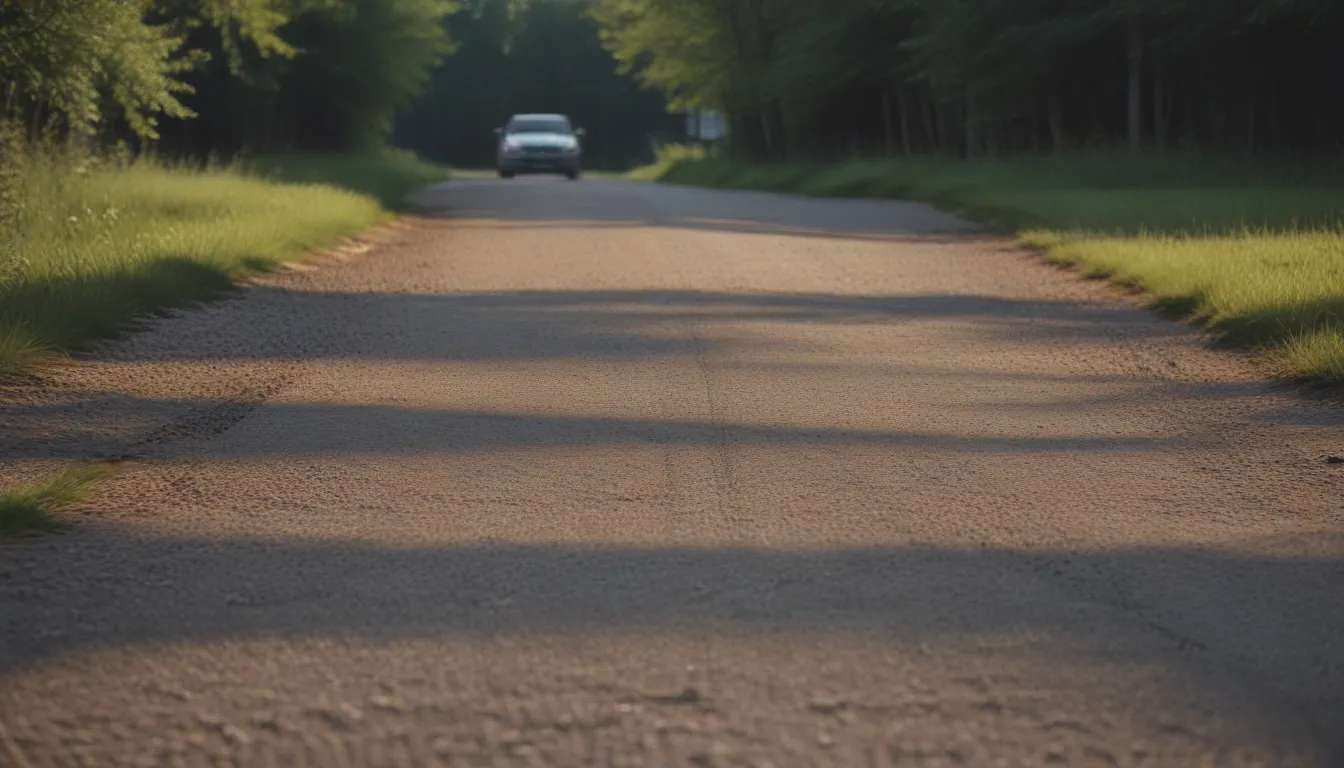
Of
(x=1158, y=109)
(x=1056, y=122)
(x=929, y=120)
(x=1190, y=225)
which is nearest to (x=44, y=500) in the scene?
(x=1190, y=225)

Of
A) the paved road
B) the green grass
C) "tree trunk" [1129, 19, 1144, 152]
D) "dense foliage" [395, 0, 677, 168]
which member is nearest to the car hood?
"tree trunk" [1129, 19, 1144, 152]

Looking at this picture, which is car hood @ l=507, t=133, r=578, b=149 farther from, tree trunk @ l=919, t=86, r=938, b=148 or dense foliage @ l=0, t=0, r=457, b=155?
tree trunk @ l=919, t=86, r=938, b=148

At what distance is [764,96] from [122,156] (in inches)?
1048

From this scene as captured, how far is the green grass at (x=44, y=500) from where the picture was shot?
532 cm

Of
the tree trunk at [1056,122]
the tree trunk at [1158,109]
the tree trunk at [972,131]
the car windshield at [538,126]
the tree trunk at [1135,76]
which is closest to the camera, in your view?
the tree trunk at [1135,76]

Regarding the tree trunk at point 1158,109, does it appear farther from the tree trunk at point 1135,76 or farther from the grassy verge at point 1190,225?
the grassy verge at point 1190,225

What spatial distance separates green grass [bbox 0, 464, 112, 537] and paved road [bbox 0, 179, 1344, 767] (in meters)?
0.11

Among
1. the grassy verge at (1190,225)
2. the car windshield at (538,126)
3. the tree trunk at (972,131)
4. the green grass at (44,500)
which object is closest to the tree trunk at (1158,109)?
the grassy verge at (1190,225)

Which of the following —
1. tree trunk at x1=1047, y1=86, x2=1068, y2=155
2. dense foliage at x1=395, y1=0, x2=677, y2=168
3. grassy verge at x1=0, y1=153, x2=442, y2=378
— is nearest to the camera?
grassy verge at x1=0, y1=153, x2=442, y2=378

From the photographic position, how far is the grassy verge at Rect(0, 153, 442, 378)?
31.5ft

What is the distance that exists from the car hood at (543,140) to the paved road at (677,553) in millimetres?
36211

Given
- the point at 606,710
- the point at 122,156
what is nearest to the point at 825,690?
the point at 606,710

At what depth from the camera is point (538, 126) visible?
155ft

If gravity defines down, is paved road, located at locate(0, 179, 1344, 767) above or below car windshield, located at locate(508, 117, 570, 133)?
below
